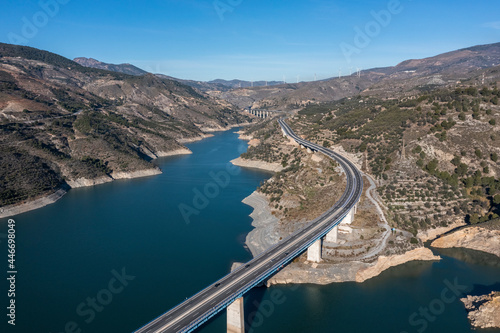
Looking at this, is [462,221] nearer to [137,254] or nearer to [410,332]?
[410,332]

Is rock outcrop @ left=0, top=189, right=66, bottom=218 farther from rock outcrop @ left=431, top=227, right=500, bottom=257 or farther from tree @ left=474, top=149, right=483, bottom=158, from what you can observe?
tree @ left=474, top=149, right=483, bottom=158

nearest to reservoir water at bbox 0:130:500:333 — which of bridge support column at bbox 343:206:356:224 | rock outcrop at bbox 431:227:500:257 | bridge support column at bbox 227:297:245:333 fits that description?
rock outcrop at bbox 431:227:500:257

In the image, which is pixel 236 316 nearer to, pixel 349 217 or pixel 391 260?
pixel 391 260

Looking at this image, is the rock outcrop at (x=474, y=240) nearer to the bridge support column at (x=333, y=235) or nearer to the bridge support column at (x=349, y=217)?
the bridge support column at (x=349, y=217)

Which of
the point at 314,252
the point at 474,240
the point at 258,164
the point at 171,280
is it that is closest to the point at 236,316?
the point at 171,280

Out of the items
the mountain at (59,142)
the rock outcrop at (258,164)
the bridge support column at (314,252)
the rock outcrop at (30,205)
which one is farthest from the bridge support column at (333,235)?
the mountain at (59,142)

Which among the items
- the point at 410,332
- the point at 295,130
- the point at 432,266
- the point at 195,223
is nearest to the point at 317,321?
the point at 410,332
